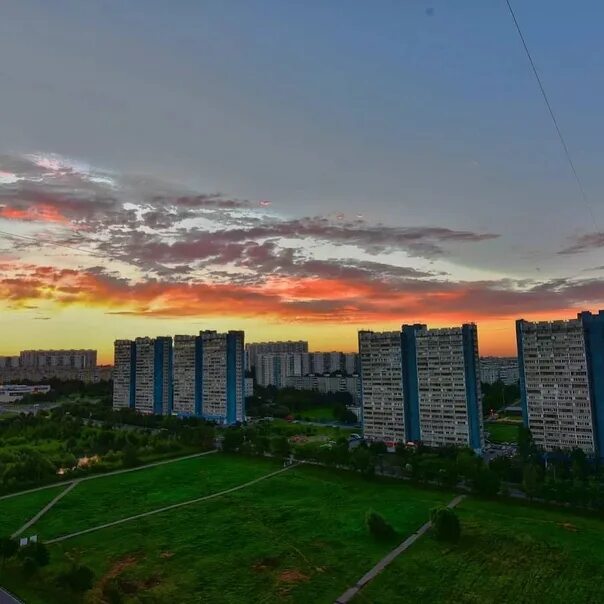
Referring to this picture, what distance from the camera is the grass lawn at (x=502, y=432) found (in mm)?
38312

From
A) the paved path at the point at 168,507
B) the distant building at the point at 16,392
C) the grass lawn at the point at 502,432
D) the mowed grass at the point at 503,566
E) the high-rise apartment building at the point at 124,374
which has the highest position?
the high-rise apartment building at the point at 124,374

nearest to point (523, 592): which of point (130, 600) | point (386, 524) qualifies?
point (386, 524)

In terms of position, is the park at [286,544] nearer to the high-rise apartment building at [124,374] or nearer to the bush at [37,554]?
the bush at [37,554]

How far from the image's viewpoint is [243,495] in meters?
24.5

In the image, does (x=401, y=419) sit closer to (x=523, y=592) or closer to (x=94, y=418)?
(x=523, y=592)

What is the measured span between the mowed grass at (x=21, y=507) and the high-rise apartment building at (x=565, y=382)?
2544 cm

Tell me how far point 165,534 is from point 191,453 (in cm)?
1544

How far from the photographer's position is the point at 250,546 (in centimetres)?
1795

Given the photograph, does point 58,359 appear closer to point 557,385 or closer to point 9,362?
point 9,362

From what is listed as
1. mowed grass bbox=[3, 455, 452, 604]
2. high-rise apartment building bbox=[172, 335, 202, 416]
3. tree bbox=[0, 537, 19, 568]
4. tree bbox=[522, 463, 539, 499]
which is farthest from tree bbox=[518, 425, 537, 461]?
high-rise apartment building bbox=[172, 335, 202, 416]

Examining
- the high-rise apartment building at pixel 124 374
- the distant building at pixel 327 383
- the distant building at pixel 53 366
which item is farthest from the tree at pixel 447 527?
the distant building at pixel 53 366

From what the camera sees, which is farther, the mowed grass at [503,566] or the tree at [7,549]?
the tree at [7,549]

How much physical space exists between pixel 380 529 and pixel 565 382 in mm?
16061

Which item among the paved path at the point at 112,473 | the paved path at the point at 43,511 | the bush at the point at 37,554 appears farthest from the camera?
the paved path at the point at 112,473
